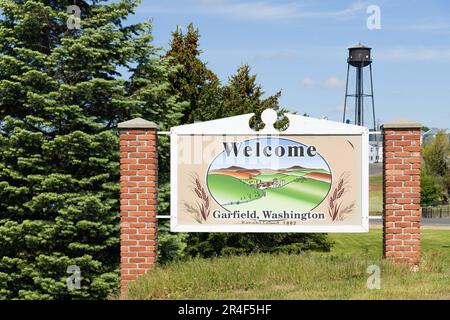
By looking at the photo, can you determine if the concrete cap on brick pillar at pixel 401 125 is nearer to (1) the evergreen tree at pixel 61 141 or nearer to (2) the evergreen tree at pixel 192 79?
(1) the evergreen tree at pixel 61 141

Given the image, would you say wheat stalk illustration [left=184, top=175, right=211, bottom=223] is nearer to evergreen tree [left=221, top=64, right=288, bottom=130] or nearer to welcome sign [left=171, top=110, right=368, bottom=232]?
welcome sign [left=171, top=110, right=368, bottom=232]

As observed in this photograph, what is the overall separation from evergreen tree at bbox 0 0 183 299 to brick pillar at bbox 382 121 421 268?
22.7 ft

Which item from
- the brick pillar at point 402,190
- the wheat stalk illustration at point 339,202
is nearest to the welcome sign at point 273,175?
the wheat stalk illustration at point 339,202

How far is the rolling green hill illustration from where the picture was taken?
406 inches

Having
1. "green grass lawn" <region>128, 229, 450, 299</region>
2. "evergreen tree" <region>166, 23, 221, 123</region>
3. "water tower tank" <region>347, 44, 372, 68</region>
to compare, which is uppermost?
"water tower tank" <region>347, 44, 372, 68</region>

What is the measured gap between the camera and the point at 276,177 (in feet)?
33.9

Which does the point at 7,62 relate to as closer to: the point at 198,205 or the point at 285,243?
the point at 198,205

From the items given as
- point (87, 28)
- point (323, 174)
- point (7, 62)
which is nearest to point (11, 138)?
point (7, 62)

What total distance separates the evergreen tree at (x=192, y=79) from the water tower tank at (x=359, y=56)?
61.8 meters

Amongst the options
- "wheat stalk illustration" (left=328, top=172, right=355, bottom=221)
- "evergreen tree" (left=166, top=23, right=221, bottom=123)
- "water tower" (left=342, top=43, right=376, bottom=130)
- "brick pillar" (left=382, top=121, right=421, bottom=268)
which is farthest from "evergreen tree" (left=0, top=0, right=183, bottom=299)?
"water tower" (left=342, top=43, right=376, bottom=130)

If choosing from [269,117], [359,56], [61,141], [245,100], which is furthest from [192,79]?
[359,56]

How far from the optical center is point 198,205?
34.1ft

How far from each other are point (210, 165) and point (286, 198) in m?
1.37

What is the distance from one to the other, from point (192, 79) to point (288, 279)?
1284cm
